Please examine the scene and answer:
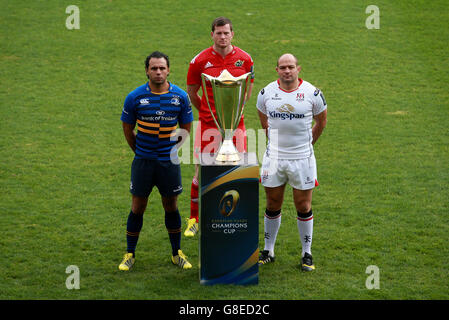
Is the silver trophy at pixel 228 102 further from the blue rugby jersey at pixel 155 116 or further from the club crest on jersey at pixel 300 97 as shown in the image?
the club crest on jersey at pixel 300 97

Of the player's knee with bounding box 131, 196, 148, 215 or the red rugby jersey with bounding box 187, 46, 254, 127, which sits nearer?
the player's knee with bounding box 131, 196, 148, 215

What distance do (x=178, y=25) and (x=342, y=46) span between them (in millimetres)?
3701

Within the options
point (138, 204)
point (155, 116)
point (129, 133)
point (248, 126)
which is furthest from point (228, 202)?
point (248, 126)

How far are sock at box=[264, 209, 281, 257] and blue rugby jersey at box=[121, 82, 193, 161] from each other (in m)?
1.16

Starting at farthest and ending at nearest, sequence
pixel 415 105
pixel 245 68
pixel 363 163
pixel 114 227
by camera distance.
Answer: pixel 415 105 → pixel 363 163 → pixel 114 227 → pixel 245 68

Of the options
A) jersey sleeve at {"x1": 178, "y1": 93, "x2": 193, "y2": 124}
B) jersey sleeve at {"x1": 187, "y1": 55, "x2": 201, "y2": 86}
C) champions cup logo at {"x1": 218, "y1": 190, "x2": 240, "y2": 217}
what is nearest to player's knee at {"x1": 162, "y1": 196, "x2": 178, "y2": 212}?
champions cup logo at {"x1": 218, "y1": 190, "x2": 240, "y2": 217}

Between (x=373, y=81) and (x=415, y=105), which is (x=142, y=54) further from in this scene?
(x=415, y=105)

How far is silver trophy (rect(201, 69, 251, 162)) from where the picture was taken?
17.9 feet

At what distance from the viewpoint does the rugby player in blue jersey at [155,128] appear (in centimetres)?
567

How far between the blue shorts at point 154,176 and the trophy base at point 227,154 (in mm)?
499

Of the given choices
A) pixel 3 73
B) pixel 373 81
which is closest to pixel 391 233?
pixel 373 81

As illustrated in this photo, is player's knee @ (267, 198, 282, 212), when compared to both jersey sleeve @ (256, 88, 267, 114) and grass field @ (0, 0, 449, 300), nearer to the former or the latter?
grass field @ (0, 0, 449, 300)

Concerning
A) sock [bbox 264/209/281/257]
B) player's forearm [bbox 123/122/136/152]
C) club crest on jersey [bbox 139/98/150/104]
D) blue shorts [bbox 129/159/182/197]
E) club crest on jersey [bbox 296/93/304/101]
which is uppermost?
club crest on jersey [bbox 296/93/304/101]

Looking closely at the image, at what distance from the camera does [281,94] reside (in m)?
5.78
